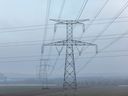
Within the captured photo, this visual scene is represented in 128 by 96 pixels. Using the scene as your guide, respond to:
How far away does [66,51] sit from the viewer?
1889 inches

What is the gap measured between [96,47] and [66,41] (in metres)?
3.48

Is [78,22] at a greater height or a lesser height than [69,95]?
greater

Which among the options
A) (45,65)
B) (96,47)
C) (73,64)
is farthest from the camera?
(45,65)

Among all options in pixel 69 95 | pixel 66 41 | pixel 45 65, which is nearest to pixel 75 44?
pixel 66 41

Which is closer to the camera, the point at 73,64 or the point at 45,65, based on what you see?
the point at 73,64

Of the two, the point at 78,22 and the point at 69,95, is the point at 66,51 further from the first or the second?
the point at 69,95

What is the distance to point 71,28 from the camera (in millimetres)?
47281

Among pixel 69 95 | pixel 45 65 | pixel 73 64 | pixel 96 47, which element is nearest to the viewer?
pixel 96 47

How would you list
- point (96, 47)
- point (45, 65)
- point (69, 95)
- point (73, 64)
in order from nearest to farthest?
1. point (96, 47)
2. point (73, 64)
3. point (69, 95)
4. point (45, 65)

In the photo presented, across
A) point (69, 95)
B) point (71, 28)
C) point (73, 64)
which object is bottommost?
point (69, 95)

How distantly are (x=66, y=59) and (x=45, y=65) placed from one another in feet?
135

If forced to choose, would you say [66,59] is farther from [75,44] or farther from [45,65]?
[45,65]

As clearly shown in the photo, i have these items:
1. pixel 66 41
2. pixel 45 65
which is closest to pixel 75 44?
pixel 66 41

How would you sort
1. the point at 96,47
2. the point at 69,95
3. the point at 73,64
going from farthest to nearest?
1. the point at 69,95
2. the point at 73,64
3. the point at 96,47
